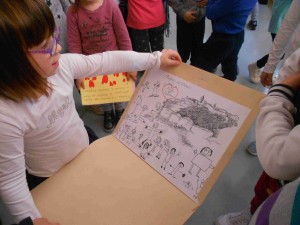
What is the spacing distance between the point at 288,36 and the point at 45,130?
0.93 m

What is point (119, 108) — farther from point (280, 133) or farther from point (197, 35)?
point (280, 133)

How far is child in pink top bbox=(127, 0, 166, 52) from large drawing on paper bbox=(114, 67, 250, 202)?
855mm

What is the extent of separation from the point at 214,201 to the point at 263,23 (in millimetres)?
2410

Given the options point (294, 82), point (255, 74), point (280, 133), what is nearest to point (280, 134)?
point (280, 133)

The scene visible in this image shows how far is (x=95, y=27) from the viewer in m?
1.29

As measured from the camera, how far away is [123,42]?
1376 millimetres

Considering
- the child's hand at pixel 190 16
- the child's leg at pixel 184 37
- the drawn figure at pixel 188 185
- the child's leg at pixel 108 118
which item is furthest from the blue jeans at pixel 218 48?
the drawn figure at pixel 188 185

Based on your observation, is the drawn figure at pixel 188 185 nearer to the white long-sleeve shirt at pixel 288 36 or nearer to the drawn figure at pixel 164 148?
the drawn figure at pixel 164 148

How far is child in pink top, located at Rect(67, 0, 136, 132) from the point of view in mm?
1257

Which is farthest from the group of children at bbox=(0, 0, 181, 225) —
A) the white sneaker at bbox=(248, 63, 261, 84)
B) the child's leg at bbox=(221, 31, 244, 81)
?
the white sneaker at bbox=(248, 63, 261, 84)

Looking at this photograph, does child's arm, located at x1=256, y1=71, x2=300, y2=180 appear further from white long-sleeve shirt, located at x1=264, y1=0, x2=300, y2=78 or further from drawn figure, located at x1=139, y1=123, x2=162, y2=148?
white long-sleeve shirt, located at x1=264, y1=0, x2=300, y2=78

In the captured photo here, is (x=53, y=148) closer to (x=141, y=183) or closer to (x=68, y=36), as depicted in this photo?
(x=141, y=183)

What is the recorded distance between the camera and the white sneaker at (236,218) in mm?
1005

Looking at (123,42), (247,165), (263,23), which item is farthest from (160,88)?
(263,23)
